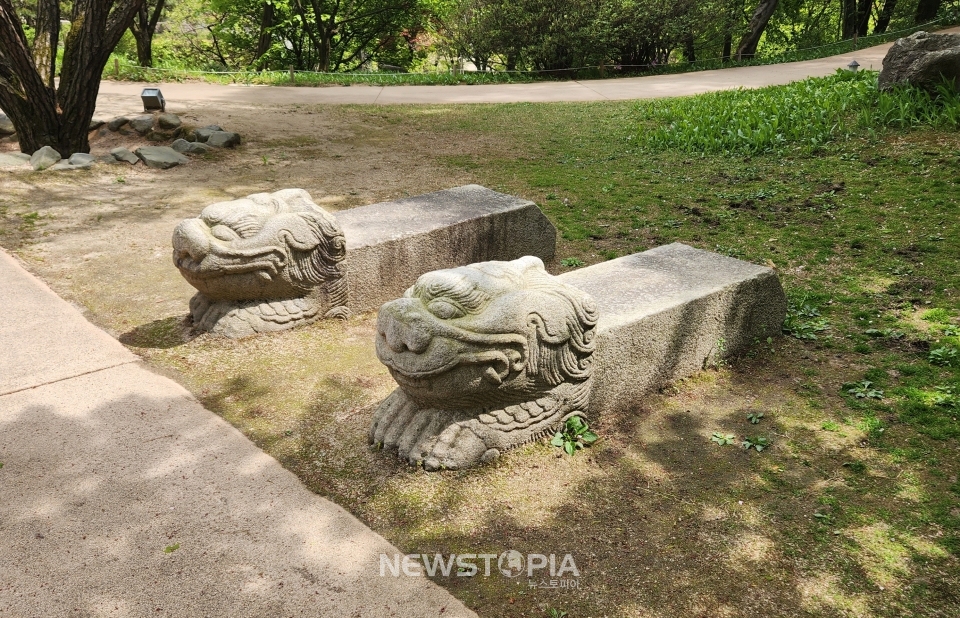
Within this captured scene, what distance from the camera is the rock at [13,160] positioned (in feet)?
30.4

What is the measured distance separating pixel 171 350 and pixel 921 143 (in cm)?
844

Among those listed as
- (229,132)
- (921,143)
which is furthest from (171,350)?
(921,143)

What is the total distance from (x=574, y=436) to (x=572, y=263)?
2.89 meters

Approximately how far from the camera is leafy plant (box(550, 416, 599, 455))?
12.8ft

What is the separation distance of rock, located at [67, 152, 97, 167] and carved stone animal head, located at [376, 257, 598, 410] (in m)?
7.85

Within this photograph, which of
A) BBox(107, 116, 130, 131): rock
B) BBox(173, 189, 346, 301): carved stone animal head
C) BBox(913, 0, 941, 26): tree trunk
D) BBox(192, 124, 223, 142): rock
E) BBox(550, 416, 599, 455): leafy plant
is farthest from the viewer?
BBox(913, 0, 941, 26): tree trunk

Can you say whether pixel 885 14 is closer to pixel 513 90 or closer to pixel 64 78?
pixel 513 90

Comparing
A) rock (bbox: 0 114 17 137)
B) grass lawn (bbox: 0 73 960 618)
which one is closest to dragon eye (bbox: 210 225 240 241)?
grass lawn (bbox: 0 73 960 618)

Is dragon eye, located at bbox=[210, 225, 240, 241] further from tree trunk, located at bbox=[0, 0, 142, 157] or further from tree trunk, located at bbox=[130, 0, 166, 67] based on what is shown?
tree trunk, located at bbox=[130, 0, 166, 67]

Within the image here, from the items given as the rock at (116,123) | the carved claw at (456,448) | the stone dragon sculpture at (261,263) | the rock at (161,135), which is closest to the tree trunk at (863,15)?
the rock at (161,135)

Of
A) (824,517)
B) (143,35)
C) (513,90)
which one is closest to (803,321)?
(824,517)

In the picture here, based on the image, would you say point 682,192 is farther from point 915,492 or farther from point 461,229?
point 915,492

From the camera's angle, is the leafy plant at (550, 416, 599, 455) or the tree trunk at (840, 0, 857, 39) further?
the tree trunk at (840, 0, 857, 39)

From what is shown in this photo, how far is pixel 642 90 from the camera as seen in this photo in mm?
16250
